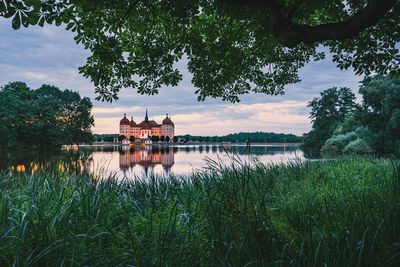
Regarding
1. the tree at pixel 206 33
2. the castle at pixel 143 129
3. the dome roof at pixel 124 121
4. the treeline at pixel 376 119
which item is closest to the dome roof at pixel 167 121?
the castle at pixel 143 129

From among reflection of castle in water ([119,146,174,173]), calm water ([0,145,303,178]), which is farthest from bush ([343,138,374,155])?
reflection of castle in water ([119,146,174,173])

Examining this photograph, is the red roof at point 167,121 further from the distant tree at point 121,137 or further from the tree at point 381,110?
the tree at point 381,110

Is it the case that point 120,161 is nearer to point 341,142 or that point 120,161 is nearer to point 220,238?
point 341,142

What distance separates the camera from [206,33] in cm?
814

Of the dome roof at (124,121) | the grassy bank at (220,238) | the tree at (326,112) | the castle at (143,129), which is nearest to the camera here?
the grassy bank at (220,238)

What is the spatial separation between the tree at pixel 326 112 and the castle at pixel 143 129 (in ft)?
446

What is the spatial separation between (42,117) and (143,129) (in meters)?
136

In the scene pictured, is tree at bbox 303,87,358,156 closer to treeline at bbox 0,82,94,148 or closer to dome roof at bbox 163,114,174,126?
treeline at bbox 0,82,94,148

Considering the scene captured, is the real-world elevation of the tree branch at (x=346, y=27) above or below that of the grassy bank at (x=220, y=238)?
above

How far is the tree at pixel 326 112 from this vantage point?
57469mm

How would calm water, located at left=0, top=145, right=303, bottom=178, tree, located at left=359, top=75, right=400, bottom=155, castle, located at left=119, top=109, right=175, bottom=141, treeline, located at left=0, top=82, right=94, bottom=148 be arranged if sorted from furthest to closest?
1. castle, located at left=119, top=109, right=175, bottom=141
2. treeline, located at left=0, top=82, right=94, bottom=148
3. tree, located at left=359, top=75, right=400, bottom=155
4. calm water, located at left=0, top=145, right=303, bottom=178

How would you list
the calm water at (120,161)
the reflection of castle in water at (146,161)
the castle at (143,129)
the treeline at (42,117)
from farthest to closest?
the castle at (143,129) → the treeline at (42,117) → the reflection of castle in water at (146,161) → the calm water at (120,161)

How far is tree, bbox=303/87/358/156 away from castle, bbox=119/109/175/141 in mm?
136090

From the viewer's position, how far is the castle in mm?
189250
